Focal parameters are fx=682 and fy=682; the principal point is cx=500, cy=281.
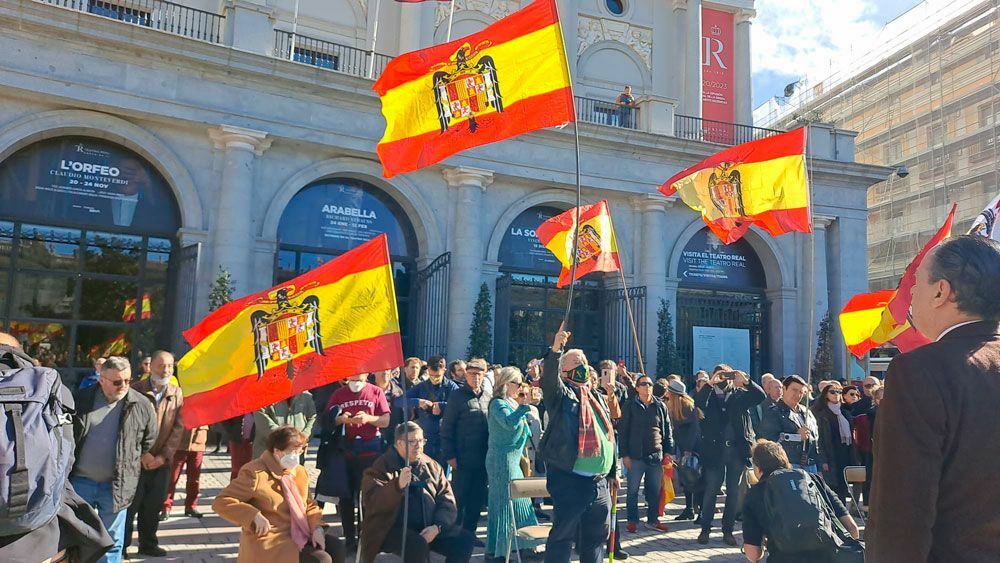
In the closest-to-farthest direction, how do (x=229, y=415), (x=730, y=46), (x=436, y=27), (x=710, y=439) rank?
(x=229, y=415) < (x=710, y=439) < (x=436, y=27) < (x=730, y=46)

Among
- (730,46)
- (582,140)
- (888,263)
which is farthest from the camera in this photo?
(888,263)

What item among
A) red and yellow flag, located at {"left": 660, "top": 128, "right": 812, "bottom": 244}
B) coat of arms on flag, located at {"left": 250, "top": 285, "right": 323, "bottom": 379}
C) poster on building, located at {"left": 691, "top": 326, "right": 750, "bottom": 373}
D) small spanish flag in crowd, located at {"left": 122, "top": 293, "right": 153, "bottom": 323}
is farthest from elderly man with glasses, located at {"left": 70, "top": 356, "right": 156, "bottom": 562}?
poster on building, located at {"left": 691, "top": 326, "right": 750, "bottom": 373}

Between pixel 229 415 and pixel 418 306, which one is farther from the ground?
pixel 418 306

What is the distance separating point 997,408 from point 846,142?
71.7 feet

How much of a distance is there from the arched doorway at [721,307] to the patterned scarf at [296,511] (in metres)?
15.0

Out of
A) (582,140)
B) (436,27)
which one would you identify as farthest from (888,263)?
(436,27)

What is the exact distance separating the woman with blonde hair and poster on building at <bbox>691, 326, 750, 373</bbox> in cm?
994

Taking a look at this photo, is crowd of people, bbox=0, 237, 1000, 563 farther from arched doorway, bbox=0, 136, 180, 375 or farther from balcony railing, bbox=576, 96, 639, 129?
balcony railing, bbox=576, 96, 639, 129

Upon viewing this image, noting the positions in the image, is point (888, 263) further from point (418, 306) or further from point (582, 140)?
point (418, 306)

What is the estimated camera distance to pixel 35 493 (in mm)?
2879

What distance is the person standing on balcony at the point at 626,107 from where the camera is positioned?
19480 millimetres

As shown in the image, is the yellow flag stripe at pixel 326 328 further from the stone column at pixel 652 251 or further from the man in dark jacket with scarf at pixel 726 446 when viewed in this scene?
the stone column at pixel 652 251

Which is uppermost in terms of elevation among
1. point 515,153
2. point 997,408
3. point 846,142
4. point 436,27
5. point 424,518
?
point 436,27

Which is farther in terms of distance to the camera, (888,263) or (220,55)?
(888,263)
